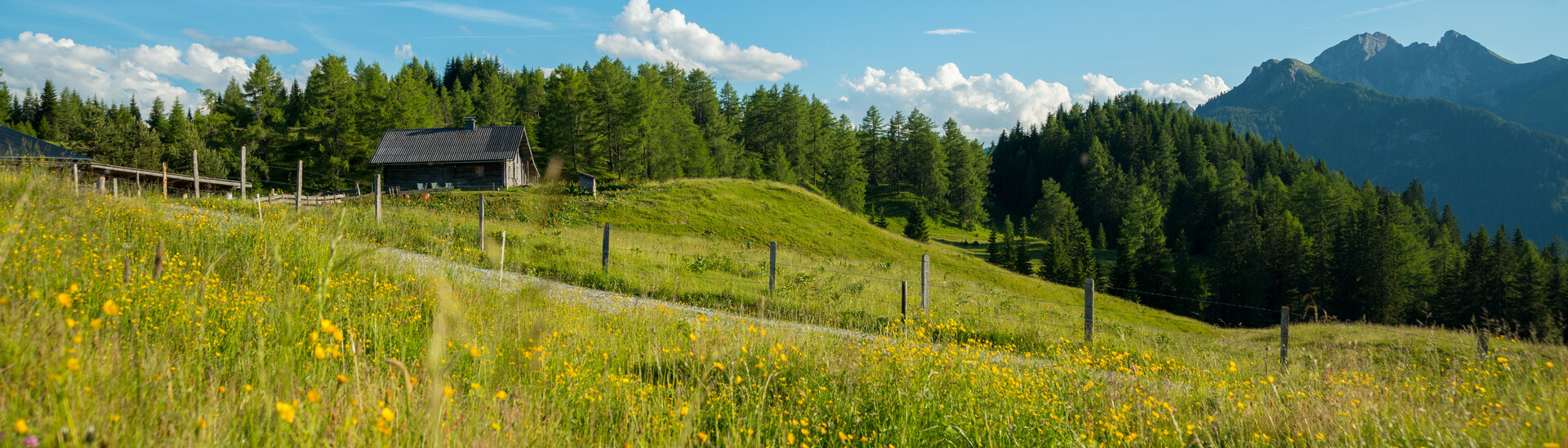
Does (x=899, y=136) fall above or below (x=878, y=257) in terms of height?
above

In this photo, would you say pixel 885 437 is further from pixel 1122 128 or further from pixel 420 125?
pixel 1122 128

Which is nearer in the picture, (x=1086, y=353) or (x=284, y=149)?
(x=1086, y=353)

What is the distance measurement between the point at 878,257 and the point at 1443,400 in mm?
27115

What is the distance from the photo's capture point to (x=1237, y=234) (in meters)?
69.2

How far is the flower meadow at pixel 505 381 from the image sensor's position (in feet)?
7.29

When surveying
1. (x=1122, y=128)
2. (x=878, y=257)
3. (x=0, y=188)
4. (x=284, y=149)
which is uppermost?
(x=1122, y=128)

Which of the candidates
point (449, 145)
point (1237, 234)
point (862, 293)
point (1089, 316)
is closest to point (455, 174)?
point (449, 145)

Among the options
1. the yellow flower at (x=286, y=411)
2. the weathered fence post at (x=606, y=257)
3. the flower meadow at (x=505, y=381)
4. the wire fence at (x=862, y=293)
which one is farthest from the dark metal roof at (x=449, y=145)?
the yellow flower at (x=286, y=411)

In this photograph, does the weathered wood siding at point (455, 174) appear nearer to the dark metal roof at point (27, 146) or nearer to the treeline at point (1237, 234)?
the dark metal roof at point (27, 146)

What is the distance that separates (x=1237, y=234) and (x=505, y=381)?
8164cm

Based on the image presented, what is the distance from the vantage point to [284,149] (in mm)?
63562

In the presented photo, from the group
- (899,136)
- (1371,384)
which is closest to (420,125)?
(899,136)

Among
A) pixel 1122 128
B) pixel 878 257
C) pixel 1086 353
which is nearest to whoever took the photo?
pixel 1086 353

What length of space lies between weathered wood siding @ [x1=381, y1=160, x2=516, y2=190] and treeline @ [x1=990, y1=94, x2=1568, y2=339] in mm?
41054
